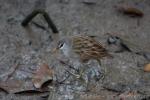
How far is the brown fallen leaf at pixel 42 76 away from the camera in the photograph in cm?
191

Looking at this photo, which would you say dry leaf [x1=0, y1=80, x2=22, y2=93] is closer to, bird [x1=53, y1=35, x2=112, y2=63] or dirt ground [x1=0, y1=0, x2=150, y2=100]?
dirt ground [x1=0, y1=0, x2=150, y2=100]

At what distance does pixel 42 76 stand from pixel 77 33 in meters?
0.41

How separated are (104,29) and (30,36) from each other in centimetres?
40

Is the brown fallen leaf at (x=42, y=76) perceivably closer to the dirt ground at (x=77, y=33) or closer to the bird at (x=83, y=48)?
the dirt ground at (x=77, y=33)

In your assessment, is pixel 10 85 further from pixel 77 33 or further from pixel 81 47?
pixel 77 33

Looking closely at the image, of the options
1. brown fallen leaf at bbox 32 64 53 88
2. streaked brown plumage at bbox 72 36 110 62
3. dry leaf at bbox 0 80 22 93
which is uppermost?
streaked brown plumage at bbox 72 36 110 62

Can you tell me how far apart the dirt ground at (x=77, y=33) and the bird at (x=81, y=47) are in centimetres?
4

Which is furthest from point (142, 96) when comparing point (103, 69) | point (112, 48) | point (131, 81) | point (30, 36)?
point (30, 36)

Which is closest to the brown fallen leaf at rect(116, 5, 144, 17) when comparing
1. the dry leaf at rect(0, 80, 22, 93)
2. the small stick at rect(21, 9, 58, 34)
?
the small stick at rect(21, 9, 58, 34)

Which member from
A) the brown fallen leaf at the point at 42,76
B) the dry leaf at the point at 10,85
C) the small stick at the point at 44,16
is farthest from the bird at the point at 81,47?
the dry leaf at the point at 10,85

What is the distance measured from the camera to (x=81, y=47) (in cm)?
212

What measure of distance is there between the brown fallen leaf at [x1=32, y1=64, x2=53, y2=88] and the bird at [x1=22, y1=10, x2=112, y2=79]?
156 millimetres

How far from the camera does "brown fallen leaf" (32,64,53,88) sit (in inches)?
75.3

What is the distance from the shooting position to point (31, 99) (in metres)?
1.83
